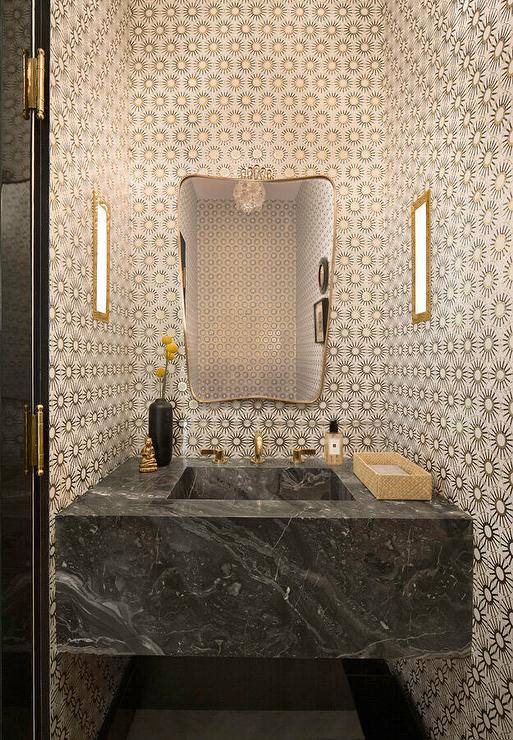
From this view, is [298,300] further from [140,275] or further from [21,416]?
[21,416]

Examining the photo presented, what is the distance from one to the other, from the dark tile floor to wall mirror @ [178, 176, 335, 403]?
43.1 inches

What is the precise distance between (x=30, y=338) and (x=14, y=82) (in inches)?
24.1

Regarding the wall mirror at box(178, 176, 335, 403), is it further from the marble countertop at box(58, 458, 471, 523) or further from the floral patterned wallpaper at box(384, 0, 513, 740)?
the marble countertop at box(58, 458, 471, 523)

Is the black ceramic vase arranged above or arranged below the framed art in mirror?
below

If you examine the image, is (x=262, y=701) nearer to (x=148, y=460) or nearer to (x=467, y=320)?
(x=148, y=460)

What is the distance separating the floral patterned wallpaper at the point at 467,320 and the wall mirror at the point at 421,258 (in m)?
0.04

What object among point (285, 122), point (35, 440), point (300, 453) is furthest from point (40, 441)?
point (285, 122)

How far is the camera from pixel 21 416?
3.32ft

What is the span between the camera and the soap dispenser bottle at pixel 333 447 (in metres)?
1.68

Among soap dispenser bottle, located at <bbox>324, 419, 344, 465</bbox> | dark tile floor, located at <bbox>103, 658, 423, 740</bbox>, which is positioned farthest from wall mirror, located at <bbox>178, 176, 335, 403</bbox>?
dark tile floor, located at <bbox>103, 658, 423, 740</bbox>

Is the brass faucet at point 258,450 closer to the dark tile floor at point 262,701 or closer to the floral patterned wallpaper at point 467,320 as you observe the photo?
the floral patterned wallpaper at point 467,320

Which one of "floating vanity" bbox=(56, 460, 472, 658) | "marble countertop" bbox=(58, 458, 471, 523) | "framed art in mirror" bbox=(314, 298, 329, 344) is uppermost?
"framed art in mirror" bbox=(314, 298, 329, 344)

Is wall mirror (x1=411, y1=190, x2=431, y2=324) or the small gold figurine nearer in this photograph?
wall mirror (x1=411, y1=190, x2=431, y2=324)

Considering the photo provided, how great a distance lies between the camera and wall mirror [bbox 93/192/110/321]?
4.64 ft
